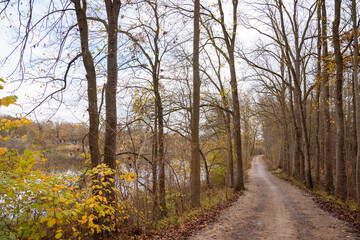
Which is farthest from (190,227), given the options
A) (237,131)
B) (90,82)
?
(237,131)

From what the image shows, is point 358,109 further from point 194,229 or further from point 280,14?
point 280,14

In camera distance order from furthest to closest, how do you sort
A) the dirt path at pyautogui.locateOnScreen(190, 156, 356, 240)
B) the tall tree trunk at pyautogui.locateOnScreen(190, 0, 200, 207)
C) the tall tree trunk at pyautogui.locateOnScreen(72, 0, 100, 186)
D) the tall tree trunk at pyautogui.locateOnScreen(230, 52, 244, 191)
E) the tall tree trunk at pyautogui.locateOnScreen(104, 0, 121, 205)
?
the tall tree trunk at pyautogui.locateOnScreen(230, 52, 244, 191)
the tall tree trunk at pyautogui.locateOnScreen(190, 0, 200, 207)
the tall tree trunk at pyautogui.locateOnScreen(72, 0, 100, 186)
the tall tree trunk at pyautogui.locateOnScreen(104, 0, 121, 205)
the dirt path at pyautogui.locateOnScreen(190, 156, 356, 240)

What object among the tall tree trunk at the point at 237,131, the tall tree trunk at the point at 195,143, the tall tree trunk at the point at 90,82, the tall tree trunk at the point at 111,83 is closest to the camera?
the tall tree trunk at the point at 111,83

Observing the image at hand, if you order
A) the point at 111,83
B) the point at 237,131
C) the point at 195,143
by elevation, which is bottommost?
the point at 195,143

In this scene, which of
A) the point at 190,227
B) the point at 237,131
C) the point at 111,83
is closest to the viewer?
the point at 190,227

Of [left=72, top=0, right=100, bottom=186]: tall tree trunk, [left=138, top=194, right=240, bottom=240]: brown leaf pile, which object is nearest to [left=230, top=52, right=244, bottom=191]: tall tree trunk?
[left=138, top=194, right=240, bottom=240]: brown leaf pile

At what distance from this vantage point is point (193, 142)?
9.87 meters

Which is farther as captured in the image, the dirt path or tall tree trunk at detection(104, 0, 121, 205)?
tall tree trunk at detection(104, 0, 121, 205)

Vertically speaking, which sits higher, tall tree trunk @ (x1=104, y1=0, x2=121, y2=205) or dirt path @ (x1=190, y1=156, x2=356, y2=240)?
tall tree trunk @ (x1=104, y1=0, x2=121, y2=205)

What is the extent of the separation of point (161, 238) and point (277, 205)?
19.1 feet

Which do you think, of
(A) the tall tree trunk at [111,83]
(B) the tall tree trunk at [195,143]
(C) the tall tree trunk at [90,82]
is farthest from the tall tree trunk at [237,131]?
(C) the tall tree trunk at [90,82]

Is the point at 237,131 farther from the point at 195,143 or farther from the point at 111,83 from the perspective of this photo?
the point at 111,83

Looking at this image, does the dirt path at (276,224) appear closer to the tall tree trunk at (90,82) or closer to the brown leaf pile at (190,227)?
the brown leaf pile at (190,227)

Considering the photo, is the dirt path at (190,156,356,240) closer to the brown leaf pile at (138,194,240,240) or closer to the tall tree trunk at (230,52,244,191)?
the brown leaf pile at (138,194,240,240)
